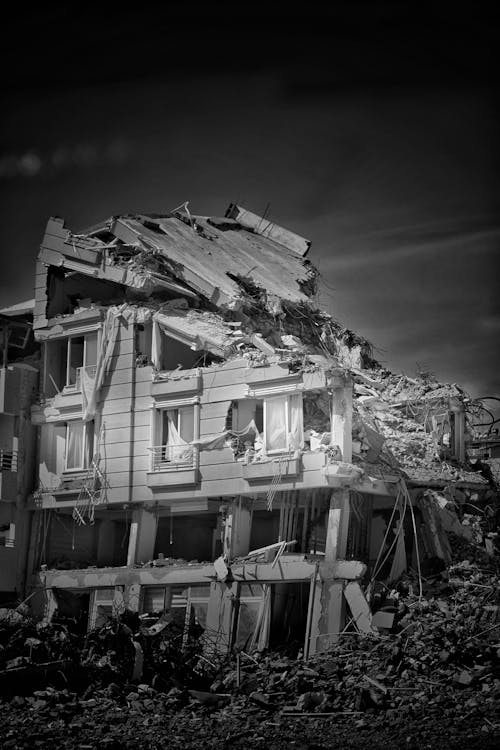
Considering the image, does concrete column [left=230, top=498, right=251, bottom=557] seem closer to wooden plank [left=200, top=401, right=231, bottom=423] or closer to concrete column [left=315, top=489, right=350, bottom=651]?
wooden plank [left=200, top=401, right=231, bottom=423]

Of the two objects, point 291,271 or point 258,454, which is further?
point 291,271

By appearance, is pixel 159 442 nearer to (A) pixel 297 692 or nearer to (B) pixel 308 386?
(B) pixel 308 386

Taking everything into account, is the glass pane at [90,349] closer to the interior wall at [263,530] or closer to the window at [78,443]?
the window at [78,443]

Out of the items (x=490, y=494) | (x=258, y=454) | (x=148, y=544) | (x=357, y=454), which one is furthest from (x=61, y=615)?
(x=490, y=494)

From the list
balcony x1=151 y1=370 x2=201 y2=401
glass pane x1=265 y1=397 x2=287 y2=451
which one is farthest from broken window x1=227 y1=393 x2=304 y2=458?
balcony x1=151 y1=370 x2=201 y2=401

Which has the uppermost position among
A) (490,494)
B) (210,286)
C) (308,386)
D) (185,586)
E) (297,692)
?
(210,286)

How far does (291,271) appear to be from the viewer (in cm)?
4562

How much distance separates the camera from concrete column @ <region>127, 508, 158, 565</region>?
125ft

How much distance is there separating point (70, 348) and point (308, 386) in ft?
33.8

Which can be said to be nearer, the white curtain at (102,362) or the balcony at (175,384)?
the balcony at (175,384)

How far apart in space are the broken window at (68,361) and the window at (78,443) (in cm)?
135

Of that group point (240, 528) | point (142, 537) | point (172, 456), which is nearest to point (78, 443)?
point (172, 456)

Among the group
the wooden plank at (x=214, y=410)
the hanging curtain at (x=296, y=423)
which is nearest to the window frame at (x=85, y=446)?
the wooden plank at (x=214, y=410)

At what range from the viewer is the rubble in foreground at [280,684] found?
25734mm
